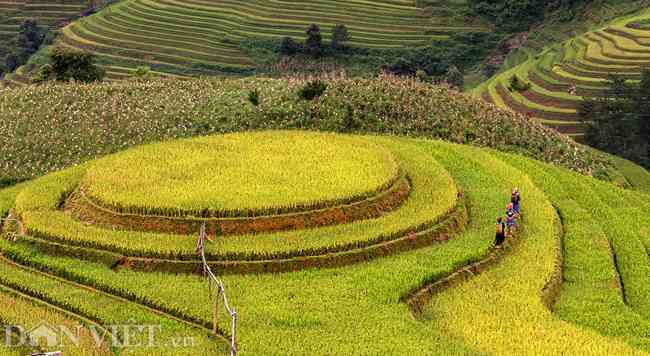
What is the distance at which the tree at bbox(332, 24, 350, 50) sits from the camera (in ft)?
175

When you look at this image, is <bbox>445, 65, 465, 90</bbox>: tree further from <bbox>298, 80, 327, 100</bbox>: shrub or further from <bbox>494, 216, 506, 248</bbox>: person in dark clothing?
<bbox>494, 216, 506, 248</bbox>: person in dark clothing

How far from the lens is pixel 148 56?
5472 centimetres

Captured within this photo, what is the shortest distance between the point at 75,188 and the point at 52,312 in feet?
18.1

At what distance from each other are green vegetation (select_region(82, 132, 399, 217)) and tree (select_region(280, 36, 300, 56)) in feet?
110

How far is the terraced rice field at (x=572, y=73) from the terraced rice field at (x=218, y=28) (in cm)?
1042

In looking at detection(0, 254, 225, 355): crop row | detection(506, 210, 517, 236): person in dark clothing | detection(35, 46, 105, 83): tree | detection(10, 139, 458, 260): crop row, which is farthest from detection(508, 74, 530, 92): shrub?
detection(0, 254, 225, 355): crop row

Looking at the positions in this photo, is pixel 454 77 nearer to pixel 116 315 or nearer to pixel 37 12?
pixel 37 12

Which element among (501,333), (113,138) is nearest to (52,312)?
(501,333)

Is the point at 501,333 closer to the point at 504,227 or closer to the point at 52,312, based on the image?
the point at 504,227

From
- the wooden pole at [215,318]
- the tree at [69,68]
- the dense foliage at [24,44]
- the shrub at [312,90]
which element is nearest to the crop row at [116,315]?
the wooden pole at [215,318]

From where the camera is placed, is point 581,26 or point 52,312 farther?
point 581,26

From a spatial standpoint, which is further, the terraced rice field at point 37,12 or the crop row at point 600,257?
the terraced rice field at point 37,12

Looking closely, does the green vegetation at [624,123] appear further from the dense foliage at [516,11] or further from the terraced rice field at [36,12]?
the terraced rice field at [36,12]

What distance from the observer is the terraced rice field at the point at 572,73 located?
41.3 m
